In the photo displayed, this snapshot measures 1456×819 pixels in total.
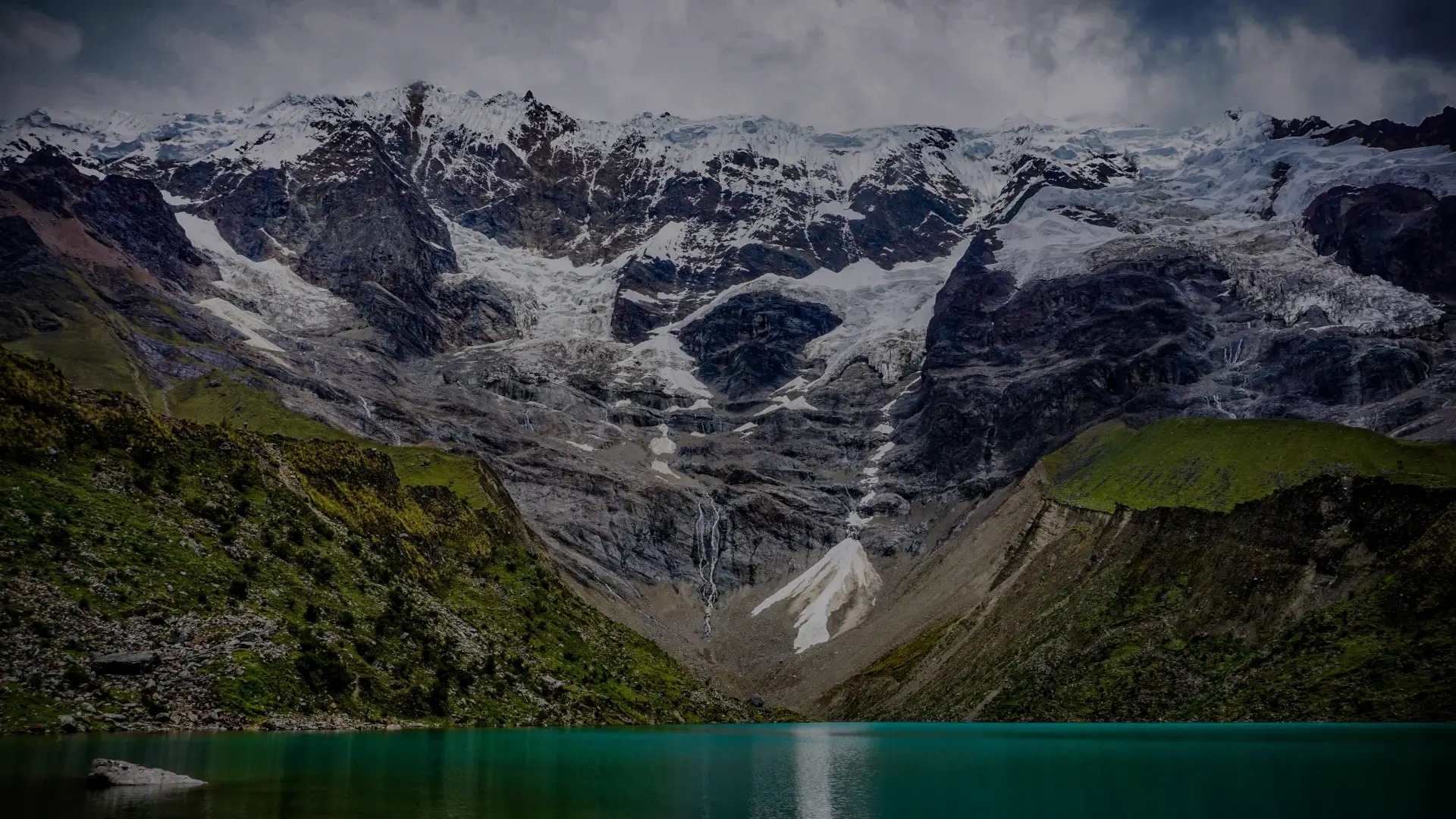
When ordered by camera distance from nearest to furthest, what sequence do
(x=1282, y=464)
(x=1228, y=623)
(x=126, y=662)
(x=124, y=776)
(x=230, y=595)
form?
(x=124, y=776) < (x=126, y=662) < (x=230, y=595) < (x=1228, y=623) < (x=1282, y=464)

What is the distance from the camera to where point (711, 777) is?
198 feet

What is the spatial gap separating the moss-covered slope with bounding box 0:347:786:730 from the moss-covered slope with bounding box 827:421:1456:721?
64727 millimetres

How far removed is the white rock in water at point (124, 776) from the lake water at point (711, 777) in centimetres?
62

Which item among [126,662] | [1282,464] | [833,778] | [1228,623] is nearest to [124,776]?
[126,662]

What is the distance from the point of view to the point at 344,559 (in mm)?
93312

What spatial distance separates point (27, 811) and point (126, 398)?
2496 inches

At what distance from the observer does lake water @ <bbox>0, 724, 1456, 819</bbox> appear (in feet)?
135

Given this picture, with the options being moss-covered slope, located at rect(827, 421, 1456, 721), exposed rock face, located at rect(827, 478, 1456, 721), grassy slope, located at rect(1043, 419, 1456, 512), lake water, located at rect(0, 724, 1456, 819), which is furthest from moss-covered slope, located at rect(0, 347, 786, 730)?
grassy slope, located at rect(1043, 419, 1456, 512)

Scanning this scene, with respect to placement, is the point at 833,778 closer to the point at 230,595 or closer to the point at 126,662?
the point at 126,662

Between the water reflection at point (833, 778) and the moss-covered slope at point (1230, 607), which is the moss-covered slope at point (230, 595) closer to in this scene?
the water reflection at point (833, 778)

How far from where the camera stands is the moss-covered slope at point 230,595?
2410 inches

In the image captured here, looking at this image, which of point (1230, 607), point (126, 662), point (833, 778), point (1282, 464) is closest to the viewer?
point (126, 662)

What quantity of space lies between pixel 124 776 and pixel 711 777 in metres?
31.2

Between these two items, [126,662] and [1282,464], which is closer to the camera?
[126,662]
